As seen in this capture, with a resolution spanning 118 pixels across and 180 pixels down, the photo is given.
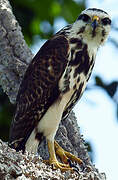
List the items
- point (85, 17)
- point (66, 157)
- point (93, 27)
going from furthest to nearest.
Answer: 1. point (85, 17)
2. point (93, 27)
3. point (66, 157)

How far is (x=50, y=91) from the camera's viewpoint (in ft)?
17.1

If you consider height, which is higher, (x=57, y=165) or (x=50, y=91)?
(x=50, y=91)

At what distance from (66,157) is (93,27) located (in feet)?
3.54

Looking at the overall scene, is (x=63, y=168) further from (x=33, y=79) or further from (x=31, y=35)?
(x=31, y=35)

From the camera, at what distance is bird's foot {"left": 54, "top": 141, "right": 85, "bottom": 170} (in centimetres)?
489

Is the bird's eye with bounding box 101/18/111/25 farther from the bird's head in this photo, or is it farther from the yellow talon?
the yellow talon

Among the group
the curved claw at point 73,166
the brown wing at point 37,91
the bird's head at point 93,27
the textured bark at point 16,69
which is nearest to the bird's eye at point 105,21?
the bird's head at point 93,27

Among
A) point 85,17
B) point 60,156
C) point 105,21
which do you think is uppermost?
point 85,17

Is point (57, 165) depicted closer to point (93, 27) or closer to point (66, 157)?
point (66, 157)

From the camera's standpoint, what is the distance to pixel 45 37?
731cm

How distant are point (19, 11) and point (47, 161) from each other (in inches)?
96.5

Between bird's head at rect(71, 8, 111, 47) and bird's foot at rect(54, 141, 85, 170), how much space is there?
2.98ft

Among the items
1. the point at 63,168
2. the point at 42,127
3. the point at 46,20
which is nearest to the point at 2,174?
the point at 63,168

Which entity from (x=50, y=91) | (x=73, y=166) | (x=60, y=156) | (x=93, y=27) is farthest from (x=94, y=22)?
(x=73, y=166)
